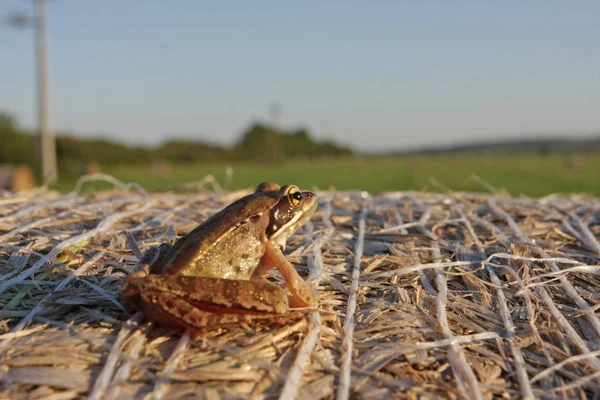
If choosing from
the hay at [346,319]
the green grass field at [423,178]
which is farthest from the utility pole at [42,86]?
the hay at [346,319]

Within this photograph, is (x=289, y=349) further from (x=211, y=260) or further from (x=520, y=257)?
(x=520, y=257)

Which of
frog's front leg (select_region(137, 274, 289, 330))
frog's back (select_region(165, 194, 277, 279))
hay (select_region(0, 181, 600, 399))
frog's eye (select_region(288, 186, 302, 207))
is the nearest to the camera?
hay (select_region(0, 181, 600, 399))

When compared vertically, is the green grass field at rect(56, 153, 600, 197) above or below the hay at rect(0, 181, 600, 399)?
below

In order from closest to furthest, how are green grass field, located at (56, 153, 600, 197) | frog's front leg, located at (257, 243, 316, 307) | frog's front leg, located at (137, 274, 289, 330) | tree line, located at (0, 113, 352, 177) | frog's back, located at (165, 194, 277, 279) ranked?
frog's front leg, located at (137, 274, 289, 330) < frog's back, located at (165, 194, 277, 279) < frog's front leg, located at (257, 243, 316, 307) < green grass field, located at (56, 153, 600, 197) < tree line, located at (0, 113, 352, 177)

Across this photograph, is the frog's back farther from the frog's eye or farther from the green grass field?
the green grass field

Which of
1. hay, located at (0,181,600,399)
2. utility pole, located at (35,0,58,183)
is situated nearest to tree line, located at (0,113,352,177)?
utility pole, located at (35,0,58,183)

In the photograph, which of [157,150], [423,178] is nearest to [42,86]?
[423,178]
